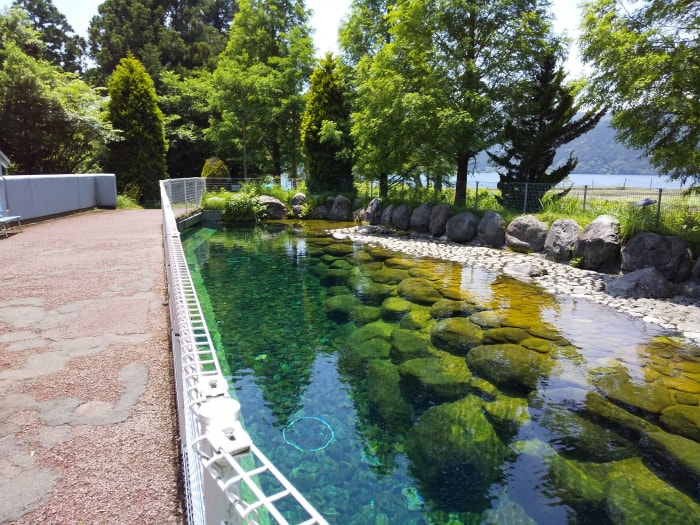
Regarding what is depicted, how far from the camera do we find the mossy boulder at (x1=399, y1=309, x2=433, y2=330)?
6.55 m

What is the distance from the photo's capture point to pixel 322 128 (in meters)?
18.1

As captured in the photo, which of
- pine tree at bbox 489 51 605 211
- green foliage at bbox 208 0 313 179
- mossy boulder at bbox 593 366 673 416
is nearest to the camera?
mossy boulder at bbox 593 366 673 416

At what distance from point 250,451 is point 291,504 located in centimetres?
254

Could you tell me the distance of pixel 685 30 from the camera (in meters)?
8.20

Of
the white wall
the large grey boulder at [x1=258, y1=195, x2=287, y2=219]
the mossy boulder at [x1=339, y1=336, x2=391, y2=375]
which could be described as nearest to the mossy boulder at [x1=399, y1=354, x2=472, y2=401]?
the mossy boulder at [x1=339, y1=336, x2=391, y2=375]

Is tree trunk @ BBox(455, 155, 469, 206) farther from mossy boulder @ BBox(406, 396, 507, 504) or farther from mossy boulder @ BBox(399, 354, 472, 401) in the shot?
mossy boulder @ BBox(406, 396, 507, 504)

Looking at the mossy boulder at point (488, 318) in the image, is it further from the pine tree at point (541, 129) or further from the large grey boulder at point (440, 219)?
the large grey boulder at point (440, 219)

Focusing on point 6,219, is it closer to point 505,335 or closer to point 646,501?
point 505,335

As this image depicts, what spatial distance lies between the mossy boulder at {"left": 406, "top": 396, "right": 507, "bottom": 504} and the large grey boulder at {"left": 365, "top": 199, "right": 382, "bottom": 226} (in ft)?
41.4

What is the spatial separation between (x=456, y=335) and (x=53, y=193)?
1148cm

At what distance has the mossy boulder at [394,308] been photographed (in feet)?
23.0

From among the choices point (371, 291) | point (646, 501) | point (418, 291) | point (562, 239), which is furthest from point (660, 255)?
point (646, 501)

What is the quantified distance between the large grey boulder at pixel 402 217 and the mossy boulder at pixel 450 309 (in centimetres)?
788

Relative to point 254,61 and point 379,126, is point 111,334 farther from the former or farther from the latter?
point 254,61
